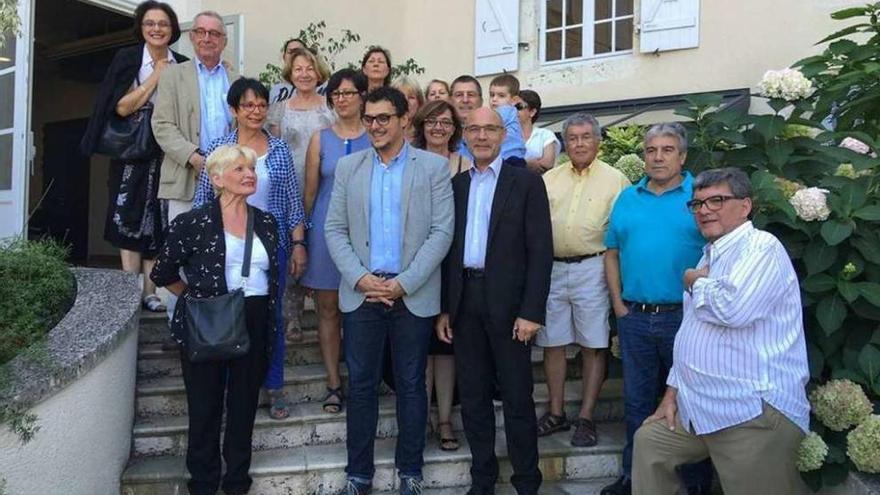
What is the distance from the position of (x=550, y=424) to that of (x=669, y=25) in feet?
17.3

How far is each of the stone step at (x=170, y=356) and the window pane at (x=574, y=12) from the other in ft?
17.4

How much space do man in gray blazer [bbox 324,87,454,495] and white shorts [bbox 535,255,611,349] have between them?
808 mm

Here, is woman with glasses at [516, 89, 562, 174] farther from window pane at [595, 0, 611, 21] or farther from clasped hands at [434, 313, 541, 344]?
window pane at [595, 0, 611, 21]

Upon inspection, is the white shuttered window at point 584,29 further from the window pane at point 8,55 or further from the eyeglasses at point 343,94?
the window pane at point 8,55

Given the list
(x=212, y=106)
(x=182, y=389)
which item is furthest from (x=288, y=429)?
(x=212, y=106)

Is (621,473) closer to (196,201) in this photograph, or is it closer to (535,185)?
(535,185)

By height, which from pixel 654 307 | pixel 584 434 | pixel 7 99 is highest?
pixel 7 99

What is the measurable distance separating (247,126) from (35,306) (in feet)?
4.49

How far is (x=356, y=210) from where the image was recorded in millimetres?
3729

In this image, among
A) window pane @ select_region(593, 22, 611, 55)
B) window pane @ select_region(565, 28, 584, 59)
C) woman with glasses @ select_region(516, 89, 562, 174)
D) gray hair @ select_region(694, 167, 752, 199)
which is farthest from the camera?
window pane @ select_region(565, 28, 584, 59)

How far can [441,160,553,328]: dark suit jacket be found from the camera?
362 cm

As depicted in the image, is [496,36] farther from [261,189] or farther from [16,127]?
[261,189]

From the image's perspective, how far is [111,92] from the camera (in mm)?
4598

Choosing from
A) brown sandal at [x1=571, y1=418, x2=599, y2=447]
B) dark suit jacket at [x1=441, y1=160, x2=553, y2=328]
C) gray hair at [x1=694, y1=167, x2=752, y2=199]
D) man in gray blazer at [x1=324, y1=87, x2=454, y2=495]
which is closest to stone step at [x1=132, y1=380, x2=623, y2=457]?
brown sandal at [x1=571, y1=418, x2=599, y2=447]
